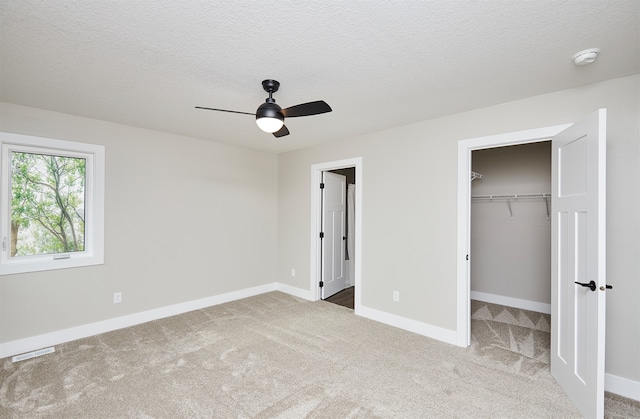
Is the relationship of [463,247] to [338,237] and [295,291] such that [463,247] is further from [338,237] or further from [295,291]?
[295,291]

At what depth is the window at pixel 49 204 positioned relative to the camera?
2.91 metres

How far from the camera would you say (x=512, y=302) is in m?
4.30

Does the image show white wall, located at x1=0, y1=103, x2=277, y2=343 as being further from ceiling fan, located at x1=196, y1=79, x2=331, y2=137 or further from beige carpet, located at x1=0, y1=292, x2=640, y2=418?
ceiling fan, located at x1=196, y1=79, x2=331, y2=137

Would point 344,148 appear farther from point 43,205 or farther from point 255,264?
point 43,205

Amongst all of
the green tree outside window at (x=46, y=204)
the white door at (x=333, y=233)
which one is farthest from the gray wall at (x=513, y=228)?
the green tree outside window at (x=46, y=204)

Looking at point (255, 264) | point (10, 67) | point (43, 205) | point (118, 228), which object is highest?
point (10, 67)

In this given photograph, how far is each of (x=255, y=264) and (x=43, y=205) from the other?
2.73 metres

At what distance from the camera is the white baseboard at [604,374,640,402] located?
2205 millimetres

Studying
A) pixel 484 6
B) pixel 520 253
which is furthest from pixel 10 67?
pixel 520 253

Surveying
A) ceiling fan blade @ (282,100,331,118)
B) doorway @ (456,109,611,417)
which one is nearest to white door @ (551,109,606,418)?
doorway @ (456,109,611,417)

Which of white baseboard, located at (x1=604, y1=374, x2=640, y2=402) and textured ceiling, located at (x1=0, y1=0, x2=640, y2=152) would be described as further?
white baseboard, located at (x1=604, y1=374, x2=640, y2=402)

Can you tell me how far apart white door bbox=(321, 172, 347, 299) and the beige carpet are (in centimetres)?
139

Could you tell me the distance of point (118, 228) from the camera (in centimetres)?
351

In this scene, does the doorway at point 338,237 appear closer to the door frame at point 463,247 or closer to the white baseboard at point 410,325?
the white baseboard at point 410,325
